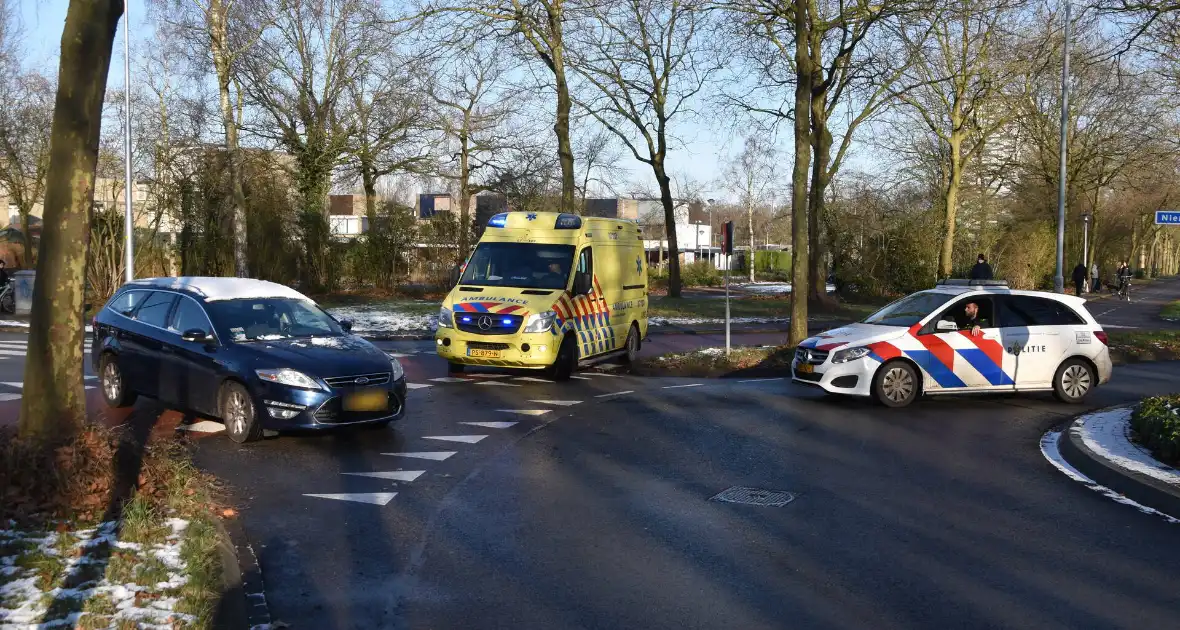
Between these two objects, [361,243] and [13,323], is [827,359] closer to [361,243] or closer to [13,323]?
[13,323]

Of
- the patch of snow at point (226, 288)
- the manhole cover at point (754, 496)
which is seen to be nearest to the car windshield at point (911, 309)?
the manhole cover at point (754, 496)

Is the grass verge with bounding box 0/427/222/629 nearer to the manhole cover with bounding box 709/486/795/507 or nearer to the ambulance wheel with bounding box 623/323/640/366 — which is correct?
the manhole cover with bounding box 709/486/795/507

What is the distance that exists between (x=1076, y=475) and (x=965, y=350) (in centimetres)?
416

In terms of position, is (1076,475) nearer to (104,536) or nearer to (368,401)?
(368,401)

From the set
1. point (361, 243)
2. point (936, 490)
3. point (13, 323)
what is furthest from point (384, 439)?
point (361, 243)

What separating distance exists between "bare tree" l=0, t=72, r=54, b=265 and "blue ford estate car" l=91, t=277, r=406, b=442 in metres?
30.3

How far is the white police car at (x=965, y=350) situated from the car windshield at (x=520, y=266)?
4.02 m

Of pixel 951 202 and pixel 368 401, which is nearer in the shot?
pixel 368 401

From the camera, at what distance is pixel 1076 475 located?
29.3 feet

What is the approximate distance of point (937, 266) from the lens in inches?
1442

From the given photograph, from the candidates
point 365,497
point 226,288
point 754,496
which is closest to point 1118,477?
point 754,496

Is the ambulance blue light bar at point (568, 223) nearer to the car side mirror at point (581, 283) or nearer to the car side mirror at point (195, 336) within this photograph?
the car side mirror at point (581, 283)

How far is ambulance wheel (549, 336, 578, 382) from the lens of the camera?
49.5 feet

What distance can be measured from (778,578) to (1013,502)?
2.97m
